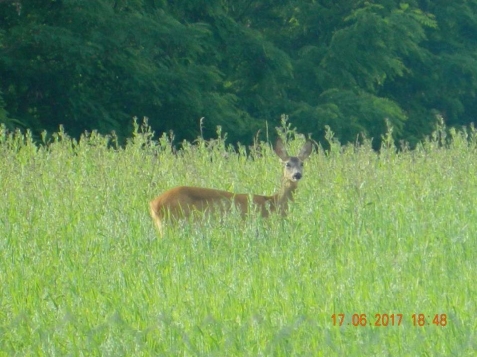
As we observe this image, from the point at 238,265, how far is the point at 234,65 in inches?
546

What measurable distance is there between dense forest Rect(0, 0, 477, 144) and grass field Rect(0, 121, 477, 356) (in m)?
7.11

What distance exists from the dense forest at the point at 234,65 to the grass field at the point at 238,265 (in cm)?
711

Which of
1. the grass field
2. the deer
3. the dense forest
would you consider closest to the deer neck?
the grass field

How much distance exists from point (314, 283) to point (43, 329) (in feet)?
4.47

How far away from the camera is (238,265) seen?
5.43 meters

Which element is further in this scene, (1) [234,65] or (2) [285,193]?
(1) [234,65]

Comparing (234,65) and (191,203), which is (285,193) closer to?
(191,203)

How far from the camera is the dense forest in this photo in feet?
52.0

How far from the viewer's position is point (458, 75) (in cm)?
2291
